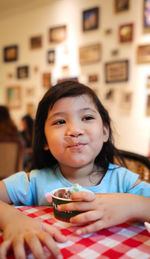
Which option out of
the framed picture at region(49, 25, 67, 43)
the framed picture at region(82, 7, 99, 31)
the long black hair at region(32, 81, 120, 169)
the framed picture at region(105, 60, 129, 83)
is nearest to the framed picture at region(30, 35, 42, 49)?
the framed picture at region(49, 25, 67, 43)

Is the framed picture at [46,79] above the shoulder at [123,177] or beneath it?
above

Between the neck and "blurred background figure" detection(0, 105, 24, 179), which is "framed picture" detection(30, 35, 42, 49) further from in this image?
the neck

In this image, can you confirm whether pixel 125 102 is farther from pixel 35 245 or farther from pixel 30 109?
pixel 35 245

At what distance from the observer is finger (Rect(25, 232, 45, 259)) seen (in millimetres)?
437

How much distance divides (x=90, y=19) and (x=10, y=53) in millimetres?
1887

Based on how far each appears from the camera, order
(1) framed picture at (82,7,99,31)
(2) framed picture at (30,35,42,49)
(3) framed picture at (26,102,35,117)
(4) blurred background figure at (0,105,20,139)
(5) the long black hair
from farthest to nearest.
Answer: (3) framed picture at (26,102,35,117), (2) framed picture at (30,35,42,49), (1) framed picture at (82,7,99,31), (4) blurred background figure at (0,105,20,139), (5) the long black hair

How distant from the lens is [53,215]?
0.69m

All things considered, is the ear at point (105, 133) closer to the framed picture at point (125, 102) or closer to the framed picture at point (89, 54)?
the framed picture at point (125, 102)

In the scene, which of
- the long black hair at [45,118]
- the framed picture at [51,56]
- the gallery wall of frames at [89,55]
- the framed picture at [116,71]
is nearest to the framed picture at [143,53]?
the gallery wall of frames at [89,55]

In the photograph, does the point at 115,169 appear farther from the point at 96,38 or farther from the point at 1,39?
the point at 1,39

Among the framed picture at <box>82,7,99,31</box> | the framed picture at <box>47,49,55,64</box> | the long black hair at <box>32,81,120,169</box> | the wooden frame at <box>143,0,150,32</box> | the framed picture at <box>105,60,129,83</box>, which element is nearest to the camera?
the long black hair at <box>32,81,120,169</box>

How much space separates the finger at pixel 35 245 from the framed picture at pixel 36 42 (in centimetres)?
444

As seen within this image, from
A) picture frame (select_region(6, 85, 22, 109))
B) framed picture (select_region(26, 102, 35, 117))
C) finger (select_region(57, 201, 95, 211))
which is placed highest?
picture frame (select_region(6, 85, 22, 109))

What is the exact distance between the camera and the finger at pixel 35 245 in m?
0.44
